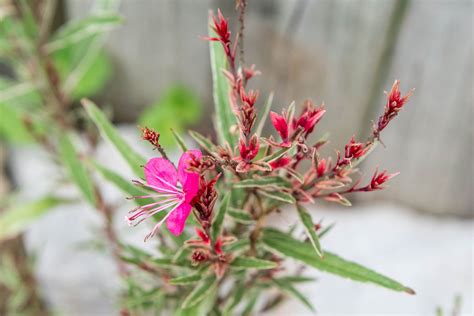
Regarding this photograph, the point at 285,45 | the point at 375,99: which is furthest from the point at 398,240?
the point at 285,45

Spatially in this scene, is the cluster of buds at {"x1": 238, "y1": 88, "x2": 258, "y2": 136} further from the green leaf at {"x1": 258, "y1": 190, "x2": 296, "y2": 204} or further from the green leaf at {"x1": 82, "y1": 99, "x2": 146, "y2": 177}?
the green leaf at {"x1": 82, "y1": 99, "x2": 146, "y2": 177}

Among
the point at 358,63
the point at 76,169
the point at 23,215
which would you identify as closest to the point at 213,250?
the point at 76,169

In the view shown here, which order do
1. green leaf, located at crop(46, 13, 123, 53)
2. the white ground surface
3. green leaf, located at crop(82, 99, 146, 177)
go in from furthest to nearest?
the white ground surface < green leaf, located at crop(46, 13, 123, 53) < green leaf, located at crop(82, 99, 146, 177)

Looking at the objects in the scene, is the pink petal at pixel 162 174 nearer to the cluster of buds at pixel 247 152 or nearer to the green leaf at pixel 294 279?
the cluster of buds at pixel 247 152

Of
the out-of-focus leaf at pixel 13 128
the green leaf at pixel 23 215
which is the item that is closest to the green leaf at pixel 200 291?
the green leaf at pixel 23 215

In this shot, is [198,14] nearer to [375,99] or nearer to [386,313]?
[375,99]

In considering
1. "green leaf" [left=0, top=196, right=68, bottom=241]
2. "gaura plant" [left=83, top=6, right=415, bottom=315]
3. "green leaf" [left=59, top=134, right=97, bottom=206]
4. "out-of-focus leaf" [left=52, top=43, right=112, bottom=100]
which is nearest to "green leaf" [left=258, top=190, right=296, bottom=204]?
"gaura plant" [left=83, top=6, right=415, bottom=315]

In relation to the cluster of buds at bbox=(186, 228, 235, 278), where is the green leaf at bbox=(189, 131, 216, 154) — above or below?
above
